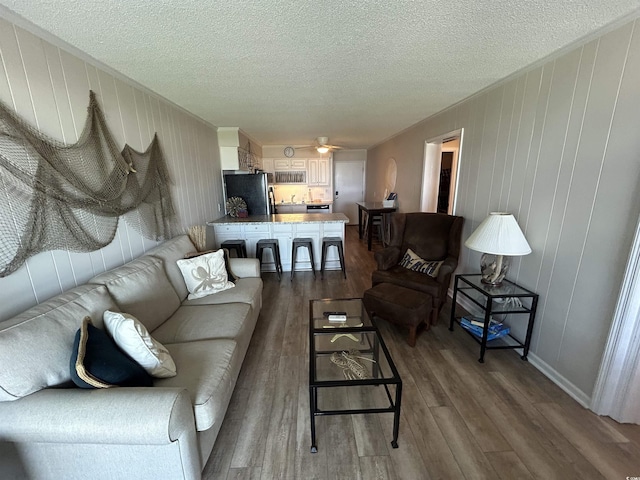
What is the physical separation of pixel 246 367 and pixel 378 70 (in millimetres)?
2567

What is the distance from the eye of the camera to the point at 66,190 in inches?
62.7

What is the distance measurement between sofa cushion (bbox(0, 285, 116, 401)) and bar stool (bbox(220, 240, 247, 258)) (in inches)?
94.9

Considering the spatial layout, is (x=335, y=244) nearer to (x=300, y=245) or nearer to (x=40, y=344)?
(x=300, y=245)

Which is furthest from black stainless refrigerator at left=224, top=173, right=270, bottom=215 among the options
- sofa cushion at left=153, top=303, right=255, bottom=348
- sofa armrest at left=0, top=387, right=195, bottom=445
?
sofa armrest at left=0, top=387, right=195, bottom=445

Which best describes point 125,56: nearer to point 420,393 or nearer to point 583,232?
point 420,393

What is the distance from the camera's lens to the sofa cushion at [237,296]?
2283 millimetres

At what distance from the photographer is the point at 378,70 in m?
2.08

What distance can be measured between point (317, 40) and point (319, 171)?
5.46 metres

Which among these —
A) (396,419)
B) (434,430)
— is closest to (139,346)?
(396,419)

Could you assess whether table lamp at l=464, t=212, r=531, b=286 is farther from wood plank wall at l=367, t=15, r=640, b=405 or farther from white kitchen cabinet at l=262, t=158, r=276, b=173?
white kitchen cabinet at l=262, t=158, r=276, b=173

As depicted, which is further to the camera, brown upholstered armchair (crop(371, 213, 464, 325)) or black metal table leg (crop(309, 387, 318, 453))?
brown upholstered armchair (crop(371, 213, 464, 325))

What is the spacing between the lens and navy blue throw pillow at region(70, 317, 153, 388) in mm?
1124

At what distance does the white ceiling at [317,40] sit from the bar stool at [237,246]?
1897mm

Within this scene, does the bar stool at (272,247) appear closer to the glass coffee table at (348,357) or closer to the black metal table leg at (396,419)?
the glass coffee table at (348,357)
